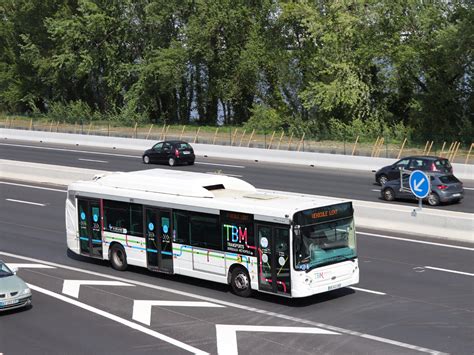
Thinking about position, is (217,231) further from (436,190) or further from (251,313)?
(436,190)

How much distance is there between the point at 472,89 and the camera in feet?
206

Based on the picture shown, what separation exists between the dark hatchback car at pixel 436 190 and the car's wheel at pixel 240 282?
1602 cm

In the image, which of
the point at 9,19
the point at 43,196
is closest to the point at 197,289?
the point at 43,196

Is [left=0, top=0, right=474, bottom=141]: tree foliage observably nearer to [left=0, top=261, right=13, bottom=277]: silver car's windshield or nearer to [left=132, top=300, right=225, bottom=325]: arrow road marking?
[left=132, top=300, right=225, bottom=325]: arrow road marking

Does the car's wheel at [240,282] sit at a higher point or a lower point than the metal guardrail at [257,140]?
lower

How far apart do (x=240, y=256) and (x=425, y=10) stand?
163 feet

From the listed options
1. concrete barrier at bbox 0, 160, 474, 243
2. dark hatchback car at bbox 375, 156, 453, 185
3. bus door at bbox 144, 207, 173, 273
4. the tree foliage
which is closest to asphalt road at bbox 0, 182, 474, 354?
bus door at bbox 144, 207, 173, 273

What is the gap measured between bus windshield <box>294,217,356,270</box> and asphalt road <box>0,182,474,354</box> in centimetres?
98

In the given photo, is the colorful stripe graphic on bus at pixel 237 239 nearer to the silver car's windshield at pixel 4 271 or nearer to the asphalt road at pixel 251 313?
the asphalt road at pixel 251 313

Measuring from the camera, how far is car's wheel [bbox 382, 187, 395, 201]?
33.4 m

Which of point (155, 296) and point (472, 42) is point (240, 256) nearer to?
point (155, 296)

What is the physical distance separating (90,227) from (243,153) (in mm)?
31666

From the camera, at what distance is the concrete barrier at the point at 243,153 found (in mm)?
46125

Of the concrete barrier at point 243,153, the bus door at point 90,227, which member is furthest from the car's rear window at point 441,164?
the bus door at point 90,227
